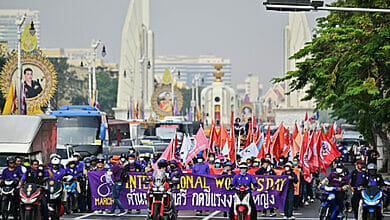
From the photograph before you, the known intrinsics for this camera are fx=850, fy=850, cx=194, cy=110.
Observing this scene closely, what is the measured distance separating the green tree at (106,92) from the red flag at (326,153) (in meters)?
92.8

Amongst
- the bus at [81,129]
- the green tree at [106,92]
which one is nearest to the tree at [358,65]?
the bus at [81,129]

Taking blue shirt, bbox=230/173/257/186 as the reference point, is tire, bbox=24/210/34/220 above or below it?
below

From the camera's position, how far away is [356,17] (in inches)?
1130

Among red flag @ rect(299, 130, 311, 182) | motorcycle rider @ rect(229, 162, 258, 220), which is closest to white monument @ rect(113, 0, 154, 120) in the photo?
red flag @ rect(299, 130, 311, 182)

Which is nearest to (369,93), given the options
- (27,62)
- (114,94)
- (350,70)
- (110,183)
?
(350,70)

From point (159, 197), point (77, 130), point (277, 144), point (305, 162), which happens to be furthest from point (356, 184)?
point (77, 130)

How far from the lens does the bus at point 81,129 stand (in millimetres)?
34781

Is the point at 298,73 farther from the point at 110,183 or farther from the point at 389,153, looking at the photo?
the point at 110,183

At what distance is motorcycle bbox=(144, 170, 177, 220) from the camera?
52.5 feet

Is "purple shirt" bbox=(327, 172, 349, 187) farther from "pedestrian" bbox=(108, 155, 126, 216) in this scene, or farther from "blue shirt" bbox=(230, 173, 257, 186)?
"pedestrian" bbox=(108, 155, 126, 216)

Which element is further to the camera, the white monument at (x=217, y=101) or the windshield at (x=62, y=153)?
the white monument at (x=217, y=101)

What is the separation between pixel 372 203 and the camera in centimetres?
1595

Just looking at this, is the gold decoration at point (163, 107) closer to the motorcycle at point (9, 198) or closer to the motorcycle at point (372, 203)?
the motorcycle at point (9, 198)

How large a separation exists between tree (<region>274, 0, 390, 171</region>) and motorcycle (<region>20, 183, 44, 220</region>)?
499 inches
